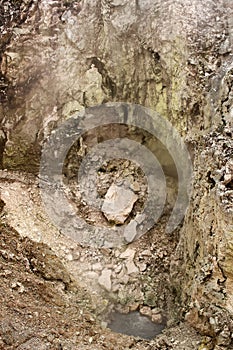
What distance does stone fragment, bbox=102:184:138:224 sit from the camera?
6461 mm

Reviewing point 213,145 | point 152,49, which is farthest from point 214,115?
point 152,49

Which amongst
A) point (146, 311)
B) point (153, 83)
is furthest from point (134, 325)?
point (153, 83)

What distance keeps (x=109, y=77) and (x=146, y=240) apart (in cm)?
242

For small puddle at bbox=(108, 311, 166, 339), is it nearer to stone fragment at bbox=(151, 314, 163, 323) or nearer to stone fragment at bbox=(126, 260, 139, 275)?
stone fragment at bbox=(151, 314, 163, 323)

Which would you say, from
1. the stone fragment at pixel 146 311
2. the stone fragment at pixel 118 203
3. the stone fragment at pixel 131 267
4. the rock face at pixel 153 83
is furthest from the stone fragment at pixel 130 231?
the stone fragment at pixel 146 311

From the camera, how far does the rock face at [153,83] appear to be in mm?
4719

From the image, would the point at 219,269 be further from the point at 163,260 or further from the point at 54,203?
the point at 54,203

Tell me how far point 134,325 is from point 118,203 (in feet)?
5.60

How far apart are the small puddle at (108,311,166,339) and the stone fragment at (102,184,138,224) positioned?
1309 mm

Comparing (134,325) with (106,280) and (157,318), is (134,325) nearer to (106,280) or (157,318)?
(157,318)

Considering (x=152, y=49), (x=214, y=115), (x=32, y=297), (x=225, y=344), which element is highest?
(x=152, y=49)

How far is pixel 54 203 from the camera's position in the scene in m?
6.61

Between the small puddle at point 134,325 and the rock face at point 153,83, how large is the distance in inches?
19.9

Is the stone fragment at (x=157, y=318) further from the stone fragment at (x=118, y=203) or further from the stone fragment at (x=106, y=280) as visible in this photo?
the stone fragment at (x=118, y=203)
